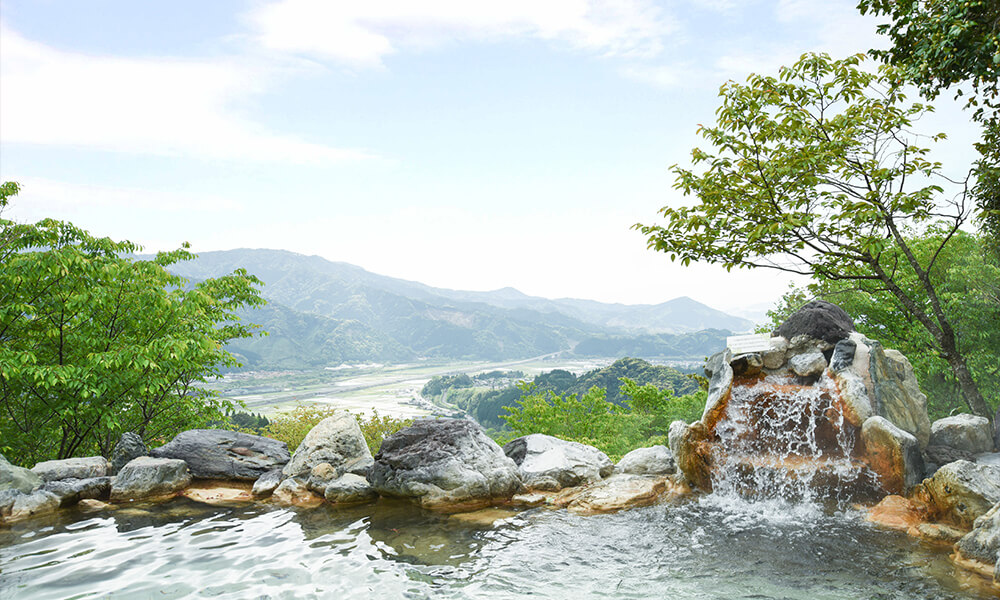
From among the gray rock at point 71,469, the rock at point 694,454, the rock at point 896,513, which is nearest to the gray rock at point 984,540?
the rock at point 896,513

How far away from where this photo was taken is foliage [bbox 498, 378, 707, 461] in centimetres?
2409

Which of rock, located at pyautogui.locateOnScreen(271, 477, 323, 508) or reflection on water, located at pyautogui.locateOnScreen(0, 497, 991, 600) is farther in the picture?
rock, located at pyautogui.locateOnScreen(271, 477, 323, 508)

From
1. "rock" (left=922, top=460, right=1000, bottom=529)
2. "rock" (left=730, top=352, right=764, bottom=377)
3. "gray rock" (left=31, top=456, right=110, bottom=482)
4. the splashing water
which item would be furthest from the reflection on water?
"rock" (left=730, top=352, right=764, bottom=377)

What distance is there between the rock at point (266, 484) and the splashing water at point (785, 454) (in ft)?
32.3

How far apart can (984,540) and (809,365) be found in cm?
554

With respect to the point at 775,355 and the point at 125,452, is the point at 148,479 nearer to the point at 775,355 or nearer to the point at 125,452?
the point at 125,452

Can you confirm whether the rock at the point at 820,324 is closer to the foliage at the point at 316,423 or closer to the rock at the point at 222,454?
the rock at the point at 222,454

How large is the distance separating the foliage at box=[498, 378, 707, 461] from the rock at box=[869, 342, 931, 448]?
1151 centimetres

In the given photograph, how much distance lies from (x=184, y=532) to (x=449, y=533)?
4.88 m

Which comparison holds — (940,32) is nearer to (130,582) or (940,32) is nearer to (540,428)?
(130,582)

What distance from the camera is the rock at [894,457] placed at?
9922 mm

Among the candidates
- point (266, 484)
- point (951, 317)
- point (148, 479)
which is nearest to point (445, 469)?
point (266, 484)

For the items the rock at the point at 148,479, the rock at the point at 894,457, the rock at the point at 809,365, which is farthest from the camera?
the rock at the point at 809,365

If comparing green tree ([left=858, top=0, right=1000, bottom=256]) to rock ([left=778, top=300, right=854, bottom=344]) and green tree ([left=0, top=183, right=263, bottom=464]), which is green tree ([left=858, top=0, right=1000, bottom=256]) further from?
green tree ([left=0, top=183, right=263, bottom=464])
